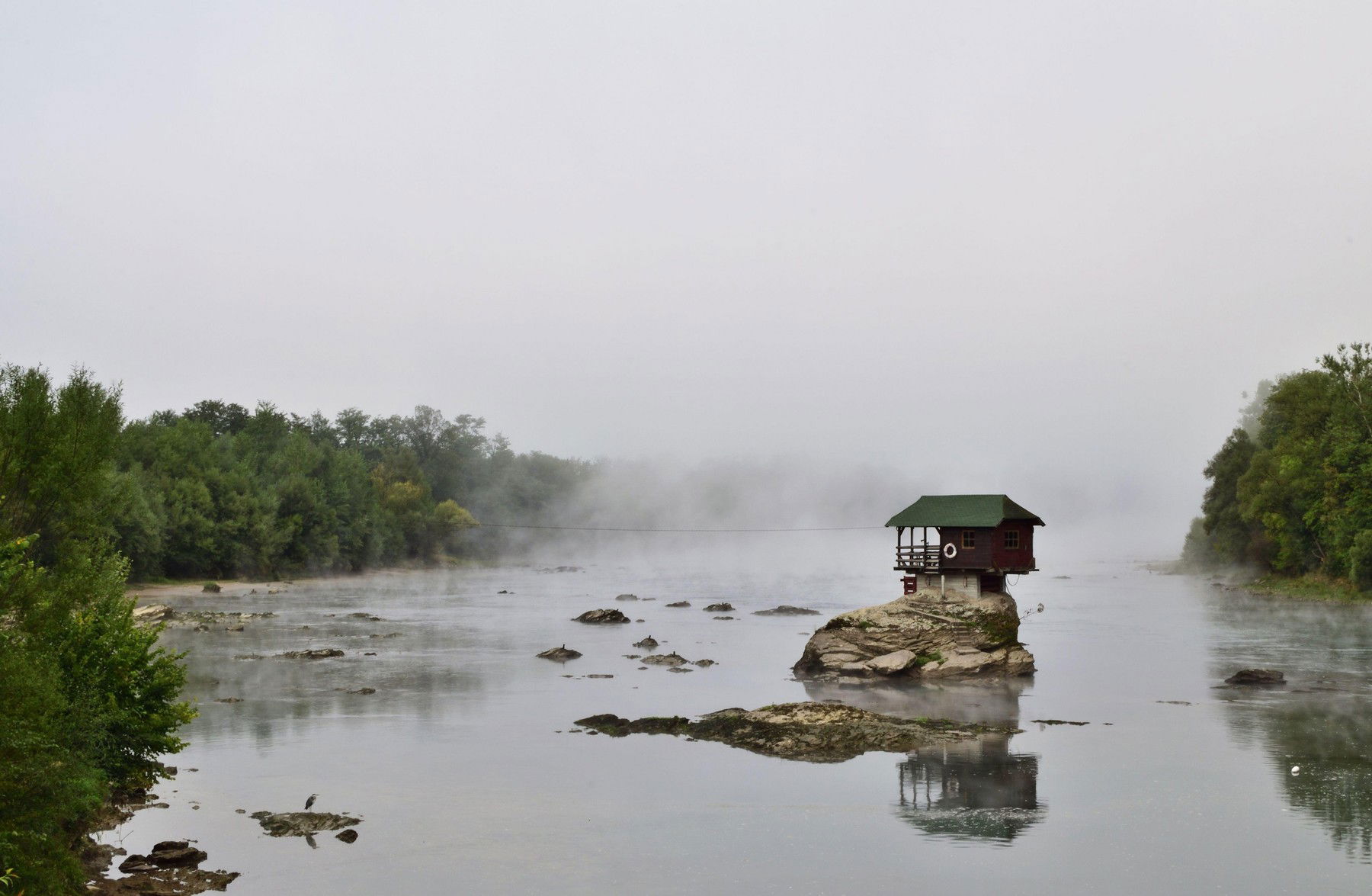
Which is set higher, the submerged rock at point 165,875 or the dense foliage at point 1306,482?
the dense foliage at point 1306,482

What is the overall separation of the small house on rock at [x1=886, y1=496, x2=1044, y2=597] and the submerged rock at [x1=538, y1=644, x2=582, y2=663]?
21.6 m

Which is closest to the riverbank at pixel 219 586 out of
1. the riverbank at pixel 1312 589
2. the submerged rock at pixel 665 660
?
the submerged rock at pixel 665 660

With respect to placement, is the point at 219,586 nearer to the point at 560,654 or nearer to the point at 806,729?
the point at 560,654

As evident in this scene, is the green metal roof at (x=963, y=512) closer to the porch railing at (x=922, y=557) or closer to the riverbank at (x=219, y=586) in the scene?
the porch railing at (x=922, y=557)

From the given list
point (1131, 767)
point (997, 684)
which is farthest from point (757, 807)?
point (997, 684)

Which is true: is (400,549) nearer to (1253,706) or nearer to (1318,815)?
(1253,706)

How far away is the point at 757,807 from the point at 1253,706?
2996cm

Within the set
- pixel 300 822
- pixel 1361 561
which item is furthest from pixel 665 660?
pixel 1361 561

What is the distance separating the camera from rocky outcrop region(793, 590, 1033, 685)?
199 feet

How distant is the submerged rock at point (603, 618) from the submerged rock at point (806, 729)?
49.7 metres

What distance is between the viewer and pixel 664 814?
33.1 m

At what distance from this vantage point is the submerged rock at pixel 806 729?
4153 centimetres

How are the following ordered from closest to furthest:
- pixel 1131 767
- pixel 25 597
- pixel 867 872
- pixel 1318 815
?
pixel 25 597 → pixel 867 872 → pixel 1318 815 → pixel 1131 767

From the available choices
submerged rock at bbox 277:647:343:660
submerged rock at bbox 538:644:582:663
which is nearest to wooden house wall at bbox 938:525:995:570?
submerged rock at bbox 538:644:582:663
